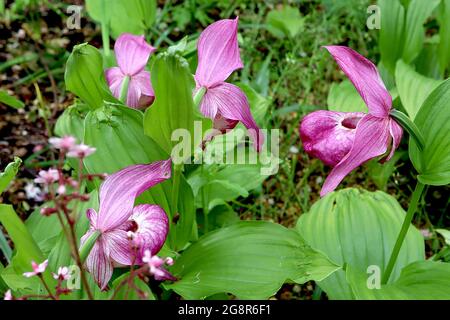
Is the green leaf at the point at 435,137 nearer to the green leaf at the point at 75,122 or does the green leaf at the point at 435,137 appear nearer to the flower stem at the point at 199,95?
the flower stem at the point at 199,95

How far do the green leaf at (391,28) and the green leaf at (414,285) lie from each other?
98 cm

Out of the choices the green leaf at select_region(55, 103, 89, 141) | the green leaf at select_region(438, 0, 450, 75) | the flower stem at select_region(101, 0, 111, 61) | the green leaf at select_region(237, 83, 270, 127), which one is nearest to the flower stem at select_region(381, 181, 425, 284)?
the green leaf at select_region(237, 83, 270, 127)

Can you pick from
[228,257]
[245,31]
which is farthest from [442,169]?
[245,31]

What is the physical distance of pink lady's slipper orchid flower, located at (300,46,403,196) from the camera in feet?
3.24

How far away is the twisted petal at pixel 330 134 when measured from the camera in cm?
102

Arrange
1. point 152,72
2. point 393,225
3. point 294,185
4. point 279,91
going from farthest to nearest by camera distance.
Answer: point 279,91 < point 294,185 < point 393,225 < point 152,72

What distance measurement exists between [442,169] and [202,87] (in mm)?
476

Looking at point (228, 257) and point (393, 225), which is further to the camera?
point (393, 225)

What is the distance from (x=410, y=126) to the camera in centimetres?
102

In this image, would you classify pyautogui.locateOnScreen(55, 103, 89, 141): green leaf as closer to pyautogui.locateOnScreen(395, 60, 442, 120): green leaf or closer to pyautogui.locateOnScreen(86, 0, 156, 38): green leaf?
pyautogui.locateOnScreen(86, 0, 156, 38): green leaf

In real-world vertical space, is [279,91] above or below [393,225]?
above

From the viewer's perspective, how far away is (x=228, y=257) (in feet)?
3.77

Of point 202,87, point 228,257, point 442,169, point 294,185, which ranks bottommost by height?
point 294,185
